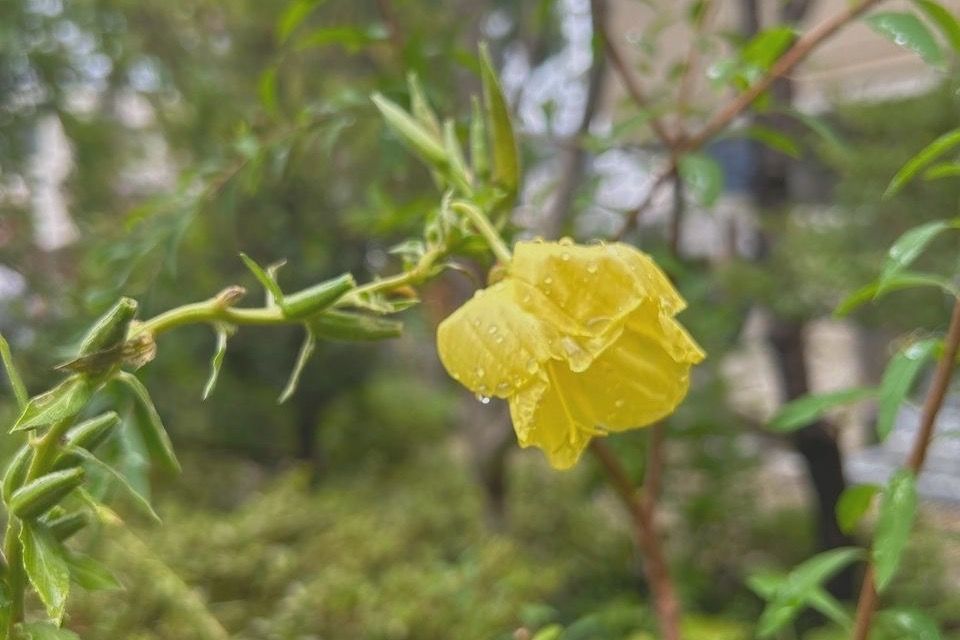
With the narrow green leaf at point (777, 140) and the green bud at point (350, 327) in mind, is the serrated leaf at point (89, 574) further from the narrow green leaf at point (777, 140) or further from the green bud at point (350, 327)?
the narrow green leaf at point (777, 140)

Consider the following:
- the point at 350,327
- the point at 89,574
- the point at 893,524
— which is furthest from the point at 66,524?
the point at 893,524

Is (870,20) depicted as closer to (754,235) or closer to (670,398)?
(670,398)

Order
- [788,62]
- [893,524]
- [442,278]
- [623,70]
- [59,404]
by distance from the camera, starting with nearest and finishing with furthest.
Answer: [59,404] < [893,524] < [788,62] < [623,70] < [442,278]

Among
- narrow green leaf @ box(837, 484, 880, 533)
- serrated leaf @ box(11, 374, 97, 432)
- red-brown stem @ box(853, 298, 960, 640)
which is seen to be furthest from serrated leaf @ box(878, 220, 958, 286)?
serrated leaf @ box(11, 374, 97, 432)

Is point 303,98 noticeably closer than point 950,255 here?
No

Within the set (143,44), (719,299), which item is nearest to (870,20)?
(719,299)

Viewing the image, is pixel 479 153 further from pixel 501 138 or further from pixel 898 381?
pixel 898 381

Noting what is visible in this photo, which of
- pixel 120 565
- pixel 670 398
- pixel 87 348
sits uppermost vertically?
pixel 87 348

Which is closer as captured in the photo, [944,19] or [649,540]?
[944,19]
